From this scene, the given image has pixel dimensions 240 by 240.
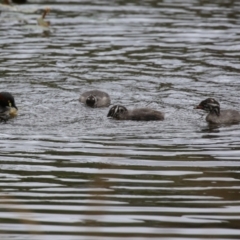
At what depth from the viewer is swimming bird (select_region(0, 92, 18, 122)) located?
14578 mm

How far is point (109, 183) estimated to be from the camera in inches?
414

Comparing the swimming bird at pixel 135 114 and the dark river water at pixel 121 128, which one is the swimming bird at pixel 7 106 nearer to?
the dark river water at pixel 121 128

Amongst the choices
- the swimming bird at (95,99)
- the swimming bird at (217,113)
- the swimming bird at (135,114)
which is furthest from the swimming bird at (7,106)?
the swimming bird at (217,113)

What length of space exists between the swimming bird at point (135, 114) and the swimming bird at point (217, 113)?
0.70 metres

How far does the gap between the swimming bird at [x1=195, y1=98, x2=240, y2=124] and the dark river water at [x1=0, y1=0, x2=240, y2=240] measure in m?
0.13

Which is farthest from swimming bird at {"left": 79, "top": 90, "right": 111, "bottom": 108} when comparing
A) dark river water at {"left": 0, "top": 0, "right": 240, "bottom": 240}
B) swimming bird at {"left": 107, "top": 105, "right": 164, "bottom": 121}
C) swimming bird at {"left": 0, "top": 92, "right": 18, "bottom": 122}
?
swimming bird at {"left": 0, "top": 92, "right": 18, "bottom": 122}

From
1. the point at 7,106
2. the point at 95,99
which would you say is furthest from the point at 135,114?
the point at 7,106

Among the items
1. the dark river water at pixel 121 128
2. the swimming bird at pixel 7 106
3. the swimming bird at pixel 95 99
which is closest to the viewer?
the dark river water at pixel 121 128

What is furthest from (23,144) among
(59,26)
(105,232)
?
(59,26)

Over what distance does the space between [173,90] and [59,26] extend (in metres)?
5.87

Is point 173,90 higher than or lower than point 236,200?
lower

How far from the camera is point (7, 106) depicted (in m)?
14.7

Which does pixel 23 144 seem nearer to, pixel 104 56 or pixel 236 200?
pixel 236 200

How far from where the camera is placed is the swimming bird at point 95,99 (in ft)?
49.8
